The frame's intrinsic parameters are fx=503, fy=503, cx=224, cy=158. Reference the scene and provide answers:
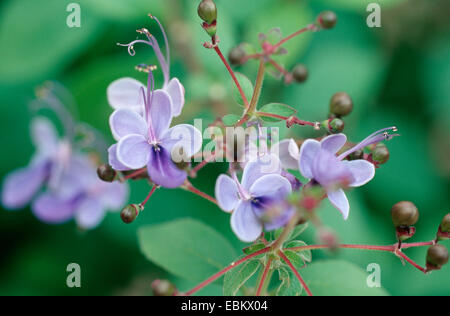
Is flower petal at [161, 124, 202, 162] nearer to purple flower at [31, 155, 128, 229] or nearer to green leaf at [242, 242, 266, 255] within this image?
green leaf at [242, 242, 266, 255]

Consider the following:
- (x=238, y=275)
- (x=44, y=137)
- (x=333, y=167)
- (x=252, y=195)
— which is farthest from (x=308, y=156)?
(x=44, y=137)

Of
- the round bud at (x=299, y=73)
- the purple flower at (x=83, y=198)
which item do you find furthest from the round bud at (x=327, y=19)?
the purple flower at (x=83, y=198)

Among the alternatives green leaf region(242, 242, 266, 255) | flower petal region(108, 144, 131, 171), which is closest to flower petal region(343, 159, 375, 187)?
green leaf region(242, 242, 266, 255)

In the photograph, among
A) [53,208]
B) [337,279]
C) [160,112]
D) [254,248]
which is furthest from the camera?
[53,208]

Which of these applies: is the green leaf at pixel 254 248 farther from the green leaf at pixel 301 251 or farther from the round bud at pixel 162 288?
the round bud at pixel 162 288

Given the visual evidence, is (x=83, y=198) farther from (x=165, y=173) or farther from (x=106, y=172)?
(x=165, y=173)

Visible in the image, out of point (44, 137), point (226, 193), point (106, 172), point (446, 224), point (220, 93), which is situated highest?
point (220, 93)

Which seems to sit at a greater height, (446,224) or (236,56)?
(236,56)
